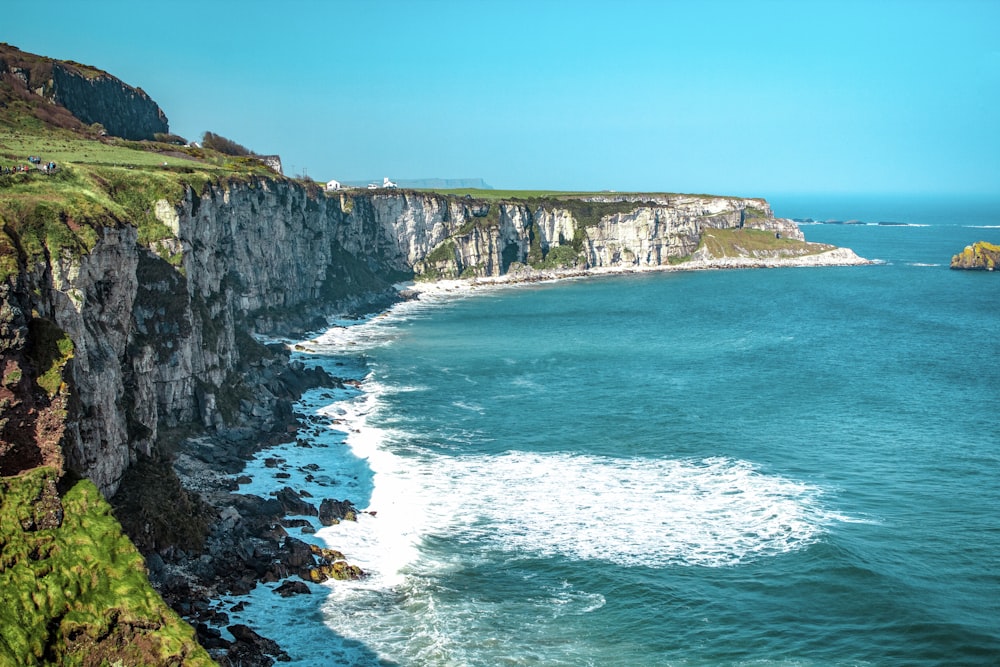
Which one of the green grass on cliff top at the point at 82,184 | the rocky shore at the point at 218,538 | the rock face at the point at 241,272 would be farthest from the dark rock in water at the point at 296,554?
the green grass on cliff top at the point at 82,184

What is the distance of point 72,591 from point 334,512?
1780 centimetres

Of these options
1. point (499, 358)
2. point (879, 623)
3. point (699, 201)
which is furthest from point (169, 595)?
point (699, 201)

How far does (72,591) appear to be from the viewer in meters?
22.2

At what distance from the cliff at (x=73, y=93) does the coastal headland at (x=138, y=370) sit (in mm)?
237

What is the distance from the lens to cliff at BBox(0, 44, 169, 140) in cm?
8181

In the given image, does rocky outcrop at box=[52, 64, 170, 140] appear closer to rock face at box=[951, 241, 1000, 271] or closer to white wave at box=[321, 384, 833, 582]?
white wave at box=[321, 384, 833, 582]

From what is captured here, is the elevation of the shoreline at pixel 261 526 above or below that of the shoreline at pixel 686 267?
below

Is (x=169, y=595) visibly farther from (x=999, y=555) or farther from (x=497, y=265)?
(x=497, y=265)

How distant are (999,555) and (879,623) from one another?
A: 8.53 m

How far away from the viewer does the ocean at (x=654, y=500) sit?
96.7ft

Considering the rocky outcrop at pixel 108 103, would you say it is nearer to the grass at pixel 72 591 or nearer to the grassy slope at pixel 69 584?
the grassy slope at pixel 69 584

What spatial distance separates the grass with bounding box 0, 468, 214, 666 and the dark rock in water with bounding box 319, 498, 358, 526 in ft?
50.3

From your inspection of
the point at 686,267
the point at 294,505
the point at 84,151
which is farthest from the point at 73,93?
the point at 686,267

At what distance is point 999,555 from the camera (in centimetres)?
3525
